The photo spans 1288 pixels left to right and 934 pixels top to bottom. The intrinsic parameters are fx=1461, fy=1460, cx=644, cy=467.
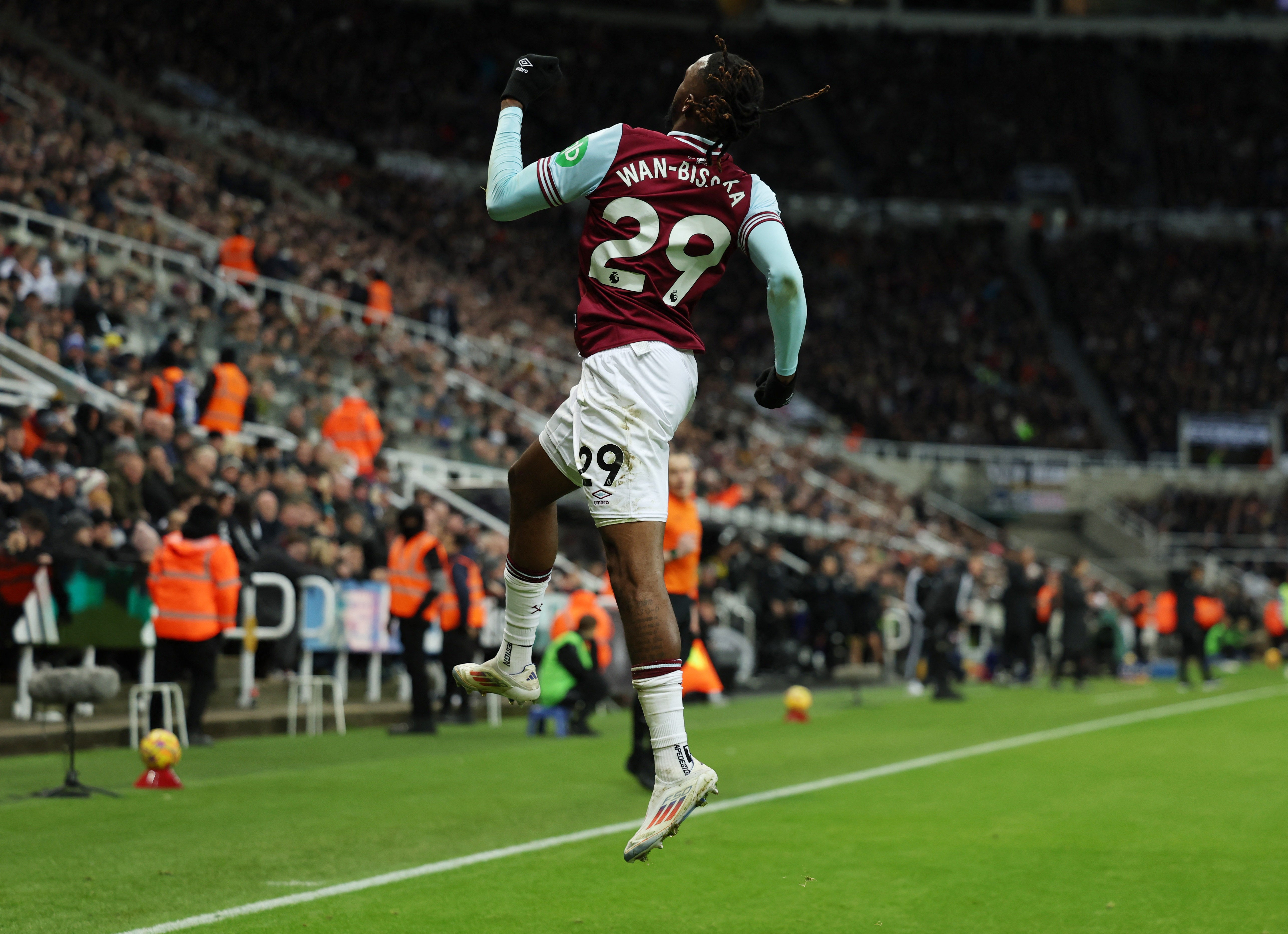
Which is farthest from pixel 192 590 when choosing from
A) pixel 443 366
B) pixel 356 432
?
pixel 443 366

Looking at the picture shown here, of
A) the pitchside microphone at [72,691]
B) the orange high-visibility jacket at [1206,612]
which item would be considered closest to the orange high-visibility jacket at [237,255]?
the pitchside microphone at [72,691]

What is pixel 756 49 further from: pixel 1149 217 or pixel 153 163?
pixel 153 163

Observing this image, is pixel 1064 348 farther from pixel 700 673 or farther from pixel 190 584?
pixel 190 584

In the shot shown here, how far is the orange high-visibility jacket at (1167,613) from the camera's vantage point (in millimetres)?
25891

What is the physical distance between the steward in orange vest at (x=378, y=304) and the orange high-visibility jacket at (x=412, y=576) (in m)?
10.3

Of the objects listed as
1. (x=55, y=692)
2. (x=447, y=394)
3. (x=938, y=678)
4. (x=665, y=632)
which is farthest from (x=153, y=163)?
(x=665, y=632)

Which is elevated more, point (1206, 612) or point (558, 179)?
point (558, 179)

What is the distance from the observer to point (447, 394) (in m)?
22.9

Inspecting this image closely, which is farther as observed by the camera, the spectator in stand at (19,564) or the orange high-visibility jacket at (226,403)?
the orange high-visibility jacket at (226,403)

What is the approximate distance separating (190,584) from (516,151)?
22.3 feet

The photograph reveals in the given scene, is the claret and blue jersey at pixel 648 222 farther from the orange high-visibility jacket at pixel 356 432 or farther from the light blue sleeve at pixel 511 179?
the orange high-visibility jacket at pixel 356 432

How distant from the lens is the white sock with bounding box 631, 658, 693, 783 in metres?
4.47

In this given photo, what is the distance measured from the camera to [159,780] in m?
8.60

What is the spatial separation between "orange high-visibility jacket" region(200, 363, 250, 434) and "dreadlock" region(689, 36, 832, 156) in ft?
39.2
